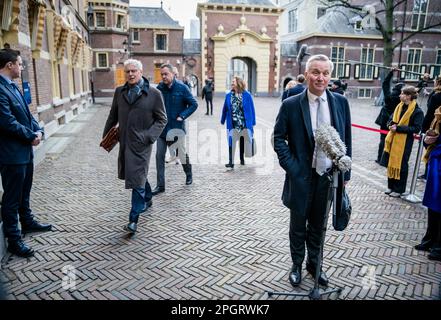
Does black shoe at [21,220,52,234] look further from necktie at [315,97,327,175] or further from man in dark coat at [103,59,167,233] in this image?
necktie at [315,97,327,175]

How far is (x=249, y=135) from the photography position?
297 inches

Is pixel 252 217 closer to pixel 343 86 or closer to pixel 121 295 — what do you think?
pixel 121 295

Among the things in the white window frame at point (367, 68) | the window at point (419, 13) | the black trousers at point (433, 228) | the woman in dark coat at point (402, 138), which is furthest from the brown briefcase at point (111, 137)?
the window at point (419, 13)

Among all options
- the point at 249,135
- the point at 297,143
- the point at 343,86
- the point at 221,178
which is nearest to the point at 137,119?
the point at 297,143

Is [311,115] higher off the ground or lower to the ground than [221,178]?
higher

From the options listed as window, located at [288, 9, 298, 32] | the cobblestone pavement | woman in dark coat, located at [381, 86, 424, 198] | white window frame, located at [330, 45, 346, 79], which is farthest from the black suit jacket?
window, located at [288, 9, 298, 32]

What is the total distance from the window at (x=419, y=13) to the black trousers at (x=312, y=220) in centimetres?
3714

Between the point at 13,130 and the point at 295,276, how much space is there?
10.5ft

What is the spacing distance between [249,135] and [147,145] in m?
3.63

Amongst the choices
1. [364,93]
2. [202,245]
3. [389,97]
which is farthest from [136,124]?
[364,93]

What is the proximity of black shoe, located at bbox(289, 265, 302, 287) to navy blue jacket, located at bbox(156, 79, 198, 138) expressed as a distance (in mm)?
3308

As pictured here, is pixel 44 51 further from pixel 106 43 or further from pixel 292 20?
pixel 292 20

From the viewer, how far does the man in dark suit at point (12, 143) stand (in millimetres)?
3467

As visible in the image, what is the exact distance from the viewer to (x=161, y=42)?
116ft
